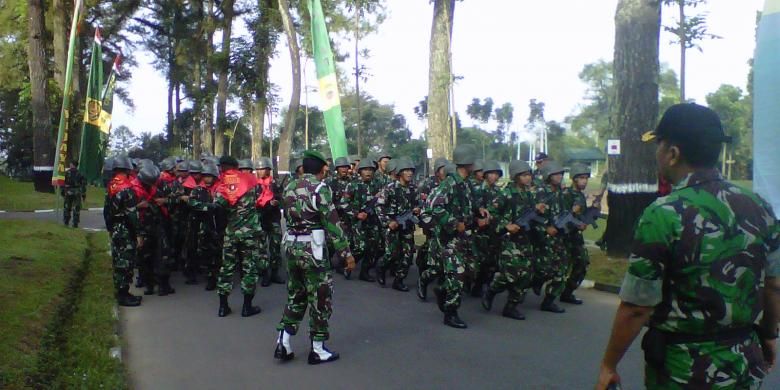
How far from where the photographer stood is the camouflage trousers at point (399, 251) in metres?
9.85

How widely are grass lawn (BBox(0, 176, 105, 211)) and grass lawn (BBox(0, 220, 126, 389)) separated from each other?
32.5 ft

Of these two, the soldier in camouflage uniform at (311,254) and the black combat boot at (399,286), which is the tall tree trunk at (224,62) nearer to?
the black combat boot at (399,286)

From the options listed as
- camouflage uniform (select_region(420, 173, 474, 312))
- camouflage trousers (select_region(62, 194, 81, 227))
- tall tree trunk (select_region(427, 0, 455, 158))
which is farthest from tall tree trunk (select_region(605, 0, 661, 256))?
camouflage trousers (select_region(62, 194, 81, 227))

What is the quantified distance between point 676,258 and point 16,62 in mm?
41766

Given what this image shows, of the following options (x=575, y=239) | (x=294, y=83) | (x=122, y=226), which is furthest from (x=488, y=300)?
(x=294, y=83)

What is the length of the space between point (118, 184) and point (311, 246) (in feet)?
13.6

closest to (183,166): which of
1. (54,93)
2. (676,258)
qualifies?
(676,258)

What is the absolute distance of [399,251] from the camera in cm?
997

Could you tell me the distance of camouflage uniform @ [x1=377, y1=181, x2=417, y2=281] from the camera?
988 centimetres

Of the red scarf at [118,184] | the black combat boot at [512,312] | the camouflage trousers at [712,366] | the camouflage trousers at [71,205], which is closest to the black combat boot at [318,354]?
the black combat boot at [512,312]

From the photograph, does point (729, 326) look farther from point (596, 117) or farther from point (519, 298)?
point (596, 117)

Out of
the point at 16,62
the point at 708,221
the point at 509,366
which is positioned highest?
the point at 16,62

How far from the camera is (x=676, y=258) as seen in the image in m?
2.42

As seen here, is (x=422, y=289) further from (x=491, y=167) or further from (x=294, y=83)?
(x=294, y=83)
